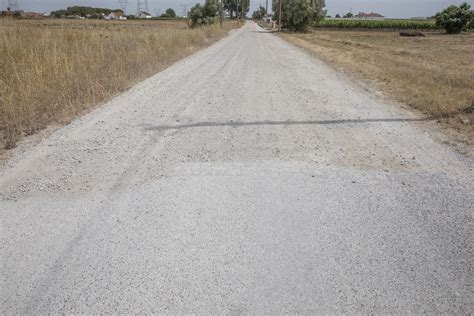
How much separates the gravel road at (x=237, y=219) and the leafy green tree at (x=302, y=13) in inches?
1886

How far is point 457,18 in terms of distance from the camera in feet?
185

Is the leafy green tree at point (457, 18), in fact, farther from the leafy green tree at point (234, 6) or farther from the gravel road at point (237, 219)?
the leafy green tree at point (234, 6)

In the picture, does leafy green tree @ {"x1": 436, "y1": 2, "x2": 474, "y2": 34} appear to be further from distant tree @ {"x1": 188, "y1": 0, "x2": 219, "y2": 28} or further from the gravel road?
the gravel road

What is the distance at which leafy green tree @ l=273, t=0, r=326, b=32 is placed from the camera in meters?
48.9

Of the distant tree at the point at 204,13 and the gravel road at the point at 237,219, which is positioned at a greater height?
the distant tree at the point at 204,13

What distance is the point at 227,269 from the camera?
2.68 meters

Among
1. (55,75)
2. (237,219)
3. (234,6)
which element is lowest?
A: (237,219)

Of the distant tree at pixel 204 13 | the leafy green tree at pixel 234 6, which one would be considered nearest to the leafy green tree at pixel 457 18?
the distant tree at pixel 204 13

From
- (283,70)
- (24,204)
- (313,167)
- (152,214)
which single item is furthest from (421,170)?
(283,70)

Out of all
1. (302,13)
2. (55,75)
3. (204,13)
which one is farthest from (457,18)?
(55,75)

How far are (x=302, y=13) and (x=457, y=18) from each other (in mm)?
28445

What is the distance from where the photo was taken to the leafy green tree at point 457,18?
55869 mm

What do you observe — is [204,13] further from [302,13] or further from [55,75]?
[55,75]

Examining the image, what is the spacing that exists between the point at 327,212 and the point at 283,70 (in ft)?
31.9
